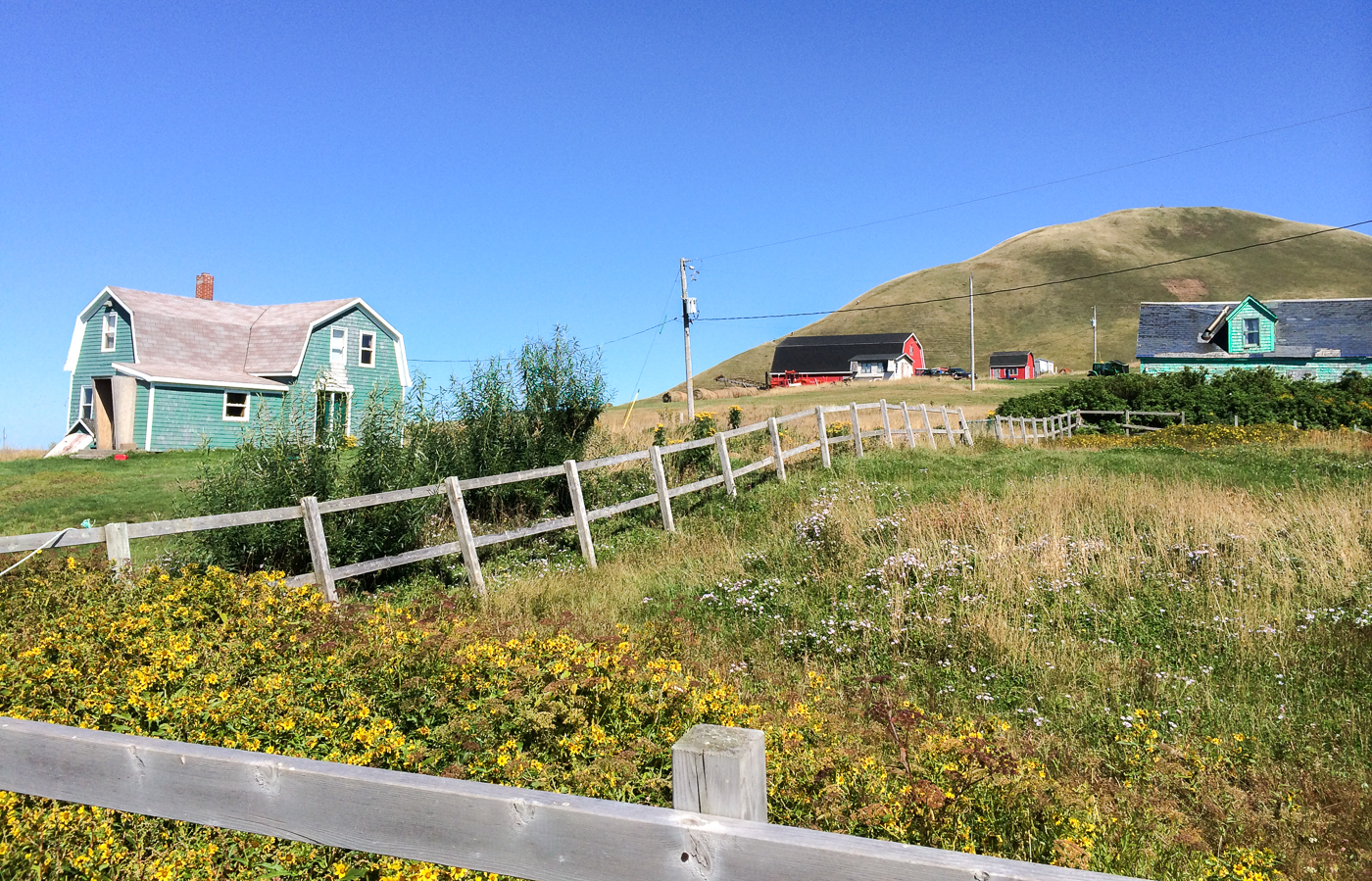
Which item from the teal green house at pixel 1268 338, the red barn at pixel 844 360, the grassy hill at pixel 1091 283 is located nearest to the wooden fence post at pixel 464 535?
the teal green house at pixel 1268 338

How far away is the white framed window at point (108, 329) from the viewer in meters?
30.4

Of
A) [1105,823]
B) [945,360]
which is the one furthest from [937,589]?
[945,360]

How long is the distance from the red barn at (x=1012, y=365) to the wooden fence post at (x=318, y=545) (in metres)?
97.7

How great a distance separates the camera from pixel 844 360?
89.8 m

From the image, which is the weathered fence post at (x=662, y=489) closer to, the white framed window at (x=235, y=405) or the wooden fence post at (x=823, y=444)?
the wooden fence post at (x=823, y=444)

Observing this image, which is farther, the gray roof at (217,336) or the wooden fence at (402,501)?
the gray roof at (217,336)

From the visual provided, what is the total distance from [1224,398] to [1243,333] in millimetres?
19329

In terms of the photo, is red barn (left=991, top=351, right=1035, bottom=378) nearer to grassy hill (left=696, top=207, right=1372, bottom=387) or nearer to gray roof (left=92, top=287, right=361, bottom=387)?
grassy hill (left=696, top=207, right=1372, bottom=387)

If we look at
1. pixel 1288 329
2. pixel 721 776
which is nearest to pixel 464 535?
pixel 721 776

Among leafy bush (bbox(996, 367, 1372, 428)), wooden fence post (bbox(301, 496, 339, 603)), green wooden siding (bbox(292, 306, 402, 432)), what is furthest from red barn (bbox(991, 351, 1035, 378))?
wooden fence post (bbox(301, 496, 339, 603))

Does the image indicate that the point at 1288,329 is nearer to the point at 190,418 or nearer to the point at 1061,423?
the point at 1061,423

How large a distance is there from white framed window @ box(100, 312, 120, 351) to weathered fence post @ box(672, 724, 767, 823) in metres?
35.0

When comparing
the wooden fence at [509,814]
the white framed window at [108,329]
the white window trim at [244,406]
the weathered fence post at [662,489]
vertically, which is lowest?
the weathered fence post at [662,489]

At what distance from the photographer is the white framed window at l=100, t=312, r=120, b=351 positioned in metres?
30.4
